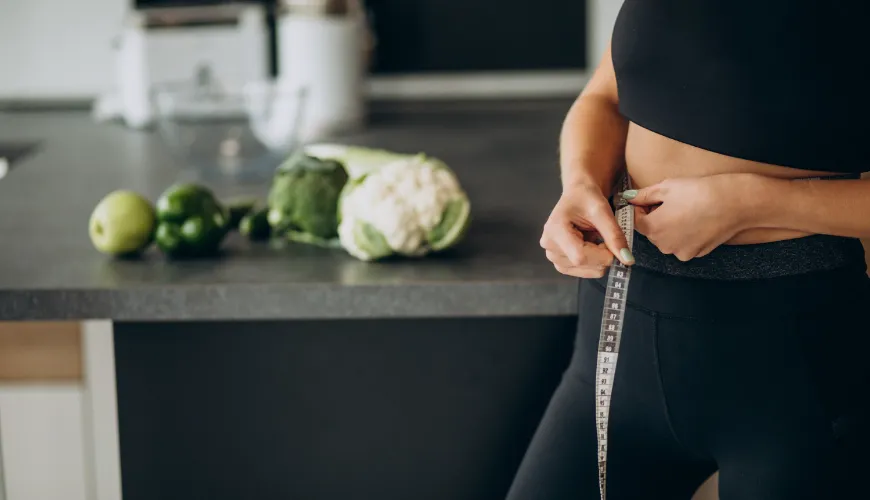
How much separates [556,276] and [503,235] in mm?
255

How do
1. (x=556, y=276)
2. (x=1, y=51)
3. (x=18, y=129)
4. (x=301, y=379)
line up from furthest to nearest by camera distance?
(x=1, y=51) → (x=18, y=129) → (x=301, y=379) → (x=556, y=276)

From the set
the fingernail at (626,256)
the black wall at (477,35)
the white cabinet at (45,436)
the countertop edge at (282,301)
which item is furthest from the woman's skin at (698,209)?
the black wall at (477,35)

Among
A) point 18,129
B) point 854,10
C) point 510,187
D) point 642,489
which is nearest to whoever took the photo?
point 854,10

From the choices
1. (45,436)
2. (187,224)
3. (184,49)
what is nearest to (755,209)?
(187,224)

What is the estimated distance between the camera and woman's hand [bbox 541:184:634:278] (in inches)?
44.0

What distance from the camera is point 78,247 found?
1.68 metres

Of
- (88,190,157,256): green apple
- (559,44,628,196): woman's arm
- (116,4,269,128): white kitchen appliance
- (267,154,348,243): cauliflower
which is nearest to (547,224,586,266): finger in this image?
(559,44,628,196): woman's arm

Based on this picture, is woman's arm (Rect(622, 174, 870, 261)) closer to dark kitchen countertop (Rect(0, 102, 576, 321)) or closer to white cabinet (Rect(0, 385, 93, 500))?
dark kitchen countertop (Rect(0, 102, 576, 321))

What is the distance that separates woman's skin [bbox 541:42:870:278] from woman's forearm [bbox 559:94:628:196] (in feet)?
0.11

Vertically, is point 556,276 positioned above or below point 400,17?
below

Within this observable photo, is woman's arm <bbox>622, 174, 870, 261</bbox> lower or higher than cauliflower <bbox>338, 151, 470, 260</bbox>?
higher

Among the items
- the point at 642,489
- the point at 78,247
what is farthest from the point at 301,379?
the point at 642,489

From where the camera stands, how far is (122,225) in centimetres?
158

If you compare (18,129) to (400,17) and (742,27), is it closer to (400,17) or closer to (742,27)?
(400,17)
